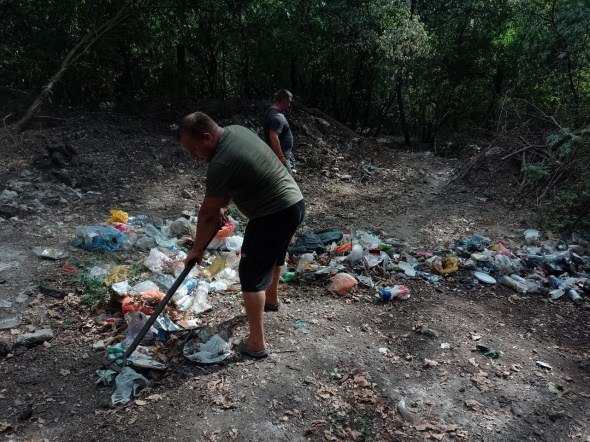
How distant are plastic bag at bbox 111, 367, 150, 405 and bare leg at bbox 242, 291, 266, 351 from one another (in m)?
0.64

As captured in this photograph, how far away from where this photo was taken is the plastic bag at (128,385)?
2.44m

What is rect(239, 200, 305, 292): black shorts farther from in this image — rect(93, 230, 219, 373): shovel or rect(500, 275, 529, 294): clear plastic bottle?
rect(500, 275, 529, 294): clear plastic bottle

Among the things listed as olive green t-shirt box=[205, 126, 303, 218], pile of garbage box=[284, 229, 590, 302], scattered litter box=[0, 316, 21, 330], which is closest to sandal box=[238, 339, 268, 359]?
olive green t-shirt box=[205, 126, 303, 218]

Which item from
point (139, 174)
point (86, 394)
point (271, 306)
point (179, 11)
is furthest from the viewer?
point (179, 11)

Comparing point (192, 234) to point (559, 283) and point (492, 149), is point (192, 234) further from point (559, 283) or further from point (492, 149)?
point (492, 149)

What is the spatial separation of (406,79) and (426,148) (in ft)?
5.72

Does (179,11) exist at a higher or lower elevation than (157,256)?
higher

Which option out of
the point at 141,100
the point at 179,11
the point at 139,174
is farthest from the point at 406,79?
the point at 139,174

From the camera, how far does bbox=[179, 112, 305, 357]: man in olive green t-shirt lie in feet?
7.70

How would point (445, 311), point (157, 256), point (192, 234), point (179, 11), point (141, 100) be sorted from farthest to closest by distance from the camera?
point (141, 100) → point (179, 11) → point (192, 234) → point (157, 256) → point (445, 311)

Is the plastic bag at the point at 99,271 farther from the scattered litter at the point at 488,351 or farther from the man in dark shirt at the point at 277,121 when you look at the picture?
the scattered litter at the point at 488,351

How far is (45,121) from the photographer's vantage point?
24.8 ft

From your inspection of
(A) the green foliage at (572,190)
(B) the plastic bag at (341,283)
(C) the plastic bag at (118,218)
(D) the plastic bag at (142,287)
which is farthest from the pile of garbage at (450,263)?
(C) the plastic bag at (118,218)

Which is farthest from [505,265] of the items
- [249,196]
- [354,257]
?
[249,196]
